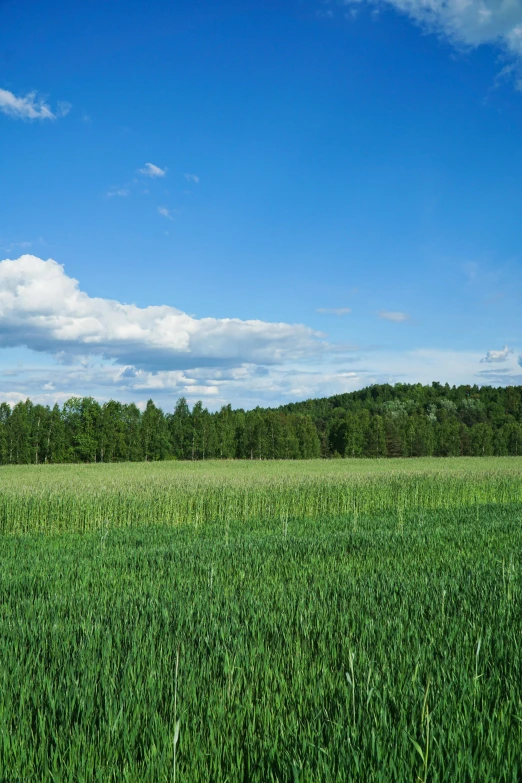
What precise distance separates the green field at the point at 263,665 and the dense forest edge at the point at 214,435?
59516mm

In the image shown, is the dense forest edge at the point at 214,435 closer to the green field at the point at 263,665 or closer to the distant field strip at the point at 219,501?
the distant field strip at the point at 219,501

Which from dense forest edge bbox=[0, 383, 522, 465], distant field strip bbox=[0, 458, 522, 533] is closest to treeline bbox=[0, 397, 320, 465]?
dense forest edge bbox=[0, 383, 522, 465]

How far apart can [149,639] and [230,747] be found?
167 centimetres

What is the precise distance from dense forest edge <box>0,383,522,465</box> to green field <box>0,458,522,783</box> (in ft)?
195

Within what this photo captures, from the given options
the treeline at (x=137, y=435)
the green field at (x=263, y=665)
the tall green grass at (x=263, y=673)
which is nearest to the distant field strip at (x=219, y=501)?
the green field at (x=263, y=665)

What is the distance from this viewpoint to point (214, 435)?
73.9 metres

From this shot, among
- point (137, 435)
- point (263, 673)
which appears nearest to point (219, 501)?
point (263, 673)

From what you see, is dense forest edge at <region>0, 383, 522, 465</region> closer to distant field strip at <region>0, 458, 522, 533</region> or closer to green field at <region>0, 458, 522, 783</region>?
distant field strip at <region>0, 458, 522, 533</region>

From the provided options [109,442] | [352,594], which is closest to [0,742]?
[352,594]

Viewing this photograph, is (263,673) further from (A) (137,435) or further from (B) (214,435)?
(B) (214,435)

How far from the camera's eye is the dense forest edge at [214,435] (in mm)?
65188

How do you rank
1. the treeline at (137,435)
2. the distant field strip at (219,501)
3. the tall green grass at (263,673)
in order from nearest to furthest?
the tall green grass at (263,673) → the distant field strip at (219,501) → the treeline at (137,435)

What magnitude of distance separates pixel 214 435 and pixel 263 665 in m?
70.6

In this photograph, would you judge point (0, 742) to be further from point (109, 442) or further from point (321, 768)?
point (109, 442)
